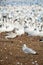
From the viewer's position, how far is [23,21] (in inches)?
244

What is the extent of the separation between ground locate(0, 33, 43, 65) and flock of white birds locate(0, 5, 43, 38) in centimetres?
27

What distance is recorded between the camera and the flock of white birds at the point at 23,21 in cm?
518

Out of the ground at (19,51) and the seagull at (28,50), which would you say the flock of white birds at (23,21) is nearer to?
the ground at (19,51)

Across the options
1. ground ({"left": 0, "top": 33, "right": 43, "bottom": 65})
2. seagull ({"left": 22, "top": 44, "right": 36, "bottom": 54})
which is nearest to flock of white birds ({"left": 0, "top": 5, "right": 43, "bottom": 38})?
ground ({"left": 0, "top": 33, "right": 43, "bottom": 65})

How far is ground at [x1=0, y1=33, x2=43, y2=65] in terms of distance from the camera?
3.59m

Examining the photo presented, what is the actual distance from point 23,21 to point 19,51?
7.51ft

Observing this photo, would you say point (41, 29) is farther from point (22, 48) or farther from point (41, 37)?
point (22, 48)

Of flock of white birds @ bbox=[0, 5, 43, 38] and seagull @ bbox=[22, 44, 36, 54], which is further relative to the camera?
flock of white birds @ bbox=[0, 5, 43, 38]

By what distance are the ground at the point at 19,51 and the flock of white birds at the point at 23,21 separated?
266 millimetres

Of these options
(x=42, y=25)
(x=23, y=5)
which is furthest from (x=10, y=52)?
(x=23, y=5)

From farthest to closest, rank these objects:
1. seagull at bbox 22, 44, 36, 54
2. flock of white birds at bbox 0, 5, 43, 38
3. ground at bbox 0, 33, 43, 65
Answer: flock of white birds at bbox 0, 5, 43, 38
seagull at bbox 22, 44, 36, 54
ground at bbox 0, 33, 43, 65

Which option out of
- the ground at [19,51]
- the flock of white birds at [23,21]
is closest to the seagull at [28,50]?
the ground at [19,51]

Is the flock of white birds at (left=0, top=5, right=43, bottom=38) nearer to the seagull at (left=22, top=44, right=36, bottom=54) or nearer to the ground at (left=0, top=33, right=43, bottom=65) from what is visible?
the ground at (left=0, top=33, right=43, bottom=65)

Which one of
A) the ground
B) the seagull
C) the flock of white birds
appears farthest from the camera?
the flock of white birds
